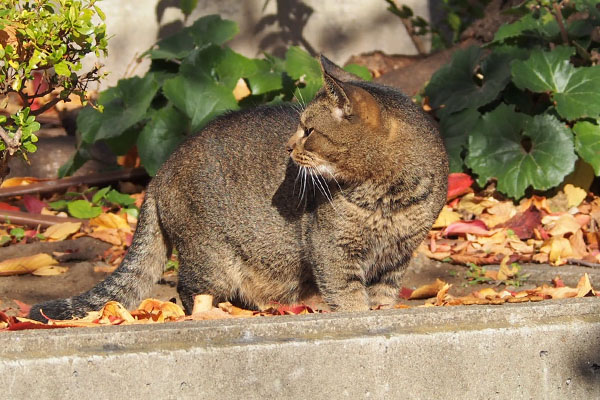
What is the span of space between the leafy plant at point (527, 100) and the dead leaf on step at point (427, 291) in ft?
4.08

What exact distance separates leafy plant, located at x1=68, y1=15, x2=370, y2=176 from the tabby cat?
1.32 m

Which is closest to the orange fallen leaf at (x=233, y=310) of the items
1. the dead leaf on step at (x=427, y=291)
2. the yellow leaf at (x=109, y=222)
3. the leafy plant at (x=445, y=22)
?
the dead leaf on step at (x=427, y=291)

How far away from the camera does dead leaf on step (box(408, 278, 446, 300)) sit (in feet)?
14.1

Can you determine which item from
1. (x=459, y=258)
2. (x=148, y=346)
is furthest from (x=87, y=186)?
(x=148, y=346)

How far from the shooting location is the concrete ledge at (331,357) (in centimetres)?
276

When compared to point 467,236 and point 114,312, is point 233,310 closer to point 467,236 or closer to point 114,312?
point 114,312

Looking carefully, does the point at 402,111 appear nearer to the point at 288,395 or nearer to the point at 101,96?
the point at 288,395

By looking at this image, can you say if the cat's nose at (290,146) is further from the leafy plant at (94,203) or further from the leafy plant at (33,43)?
the leafy plant at (94,203)

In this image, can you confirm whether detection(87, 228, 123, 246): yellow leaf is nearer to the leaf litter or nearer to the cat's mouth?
the leaf litter

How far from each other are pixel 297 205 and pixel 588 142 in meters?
2.26

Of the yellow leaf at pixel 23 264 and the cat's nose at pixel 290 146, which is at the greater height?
the cat's nose at pixel 290 146

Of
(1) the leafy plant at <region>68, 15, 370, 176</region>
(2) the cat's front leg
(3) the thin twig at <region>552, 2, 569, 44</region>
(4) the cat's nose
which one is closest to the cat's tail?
(4) the cat's nose

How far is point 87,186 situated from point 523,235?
3.08 m

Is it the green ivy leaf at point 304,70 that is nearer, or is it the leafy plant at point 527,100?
the leafy plant at point 527,100
